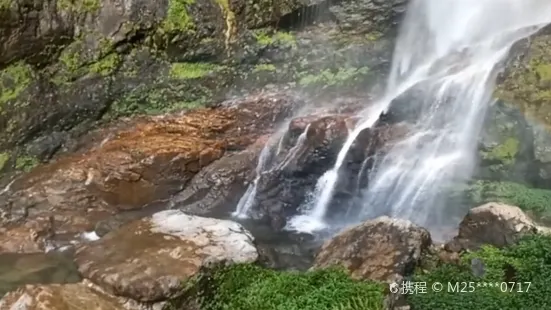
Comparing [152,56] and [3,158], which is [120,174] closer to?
[3,158]

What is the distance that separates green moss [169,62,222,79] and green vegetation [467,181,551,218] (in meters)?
5.51

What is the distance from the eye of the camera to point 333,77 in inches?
467

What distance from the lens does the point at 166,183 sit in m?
9.59

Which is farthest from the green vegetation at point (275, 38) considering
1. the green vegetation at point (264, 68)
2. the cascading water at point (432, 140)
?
the cascading water at point (432, 140)

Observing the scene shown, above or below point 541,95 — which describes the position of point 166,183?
below

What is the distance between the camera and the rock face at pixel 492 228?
6.20 meters

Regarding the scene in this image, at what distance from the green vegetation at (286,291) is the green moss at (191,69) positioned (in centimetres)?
625

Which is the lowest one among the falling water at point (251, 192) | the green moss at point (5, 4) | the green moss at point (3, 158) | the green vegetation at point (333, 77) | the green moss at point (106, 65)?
the falling water at point (251, 192)

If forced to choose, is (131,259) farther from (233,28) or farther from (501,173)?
(233,28)

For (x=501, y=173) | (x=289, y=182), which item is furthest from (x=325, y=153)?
(x=501, y=173)

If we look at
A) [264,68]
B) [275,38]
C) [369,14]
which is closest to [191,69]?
[264,68]

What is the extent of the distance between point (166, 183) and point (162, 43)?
118 inches

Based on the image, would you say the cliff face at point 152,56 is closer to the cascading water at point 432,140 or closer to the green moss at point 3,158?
the green moss at point 3,158

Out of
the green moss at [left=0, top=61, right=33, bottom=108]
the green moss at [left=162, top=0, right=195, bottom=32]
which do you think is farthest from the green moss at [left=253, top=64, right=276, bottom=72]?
the green moss at [left=0, top=61, right=33, bottom=108]
